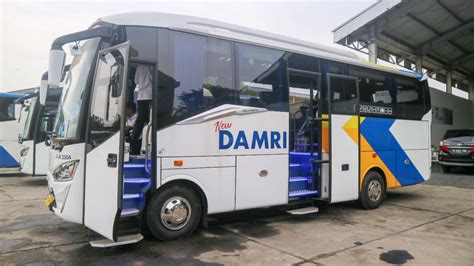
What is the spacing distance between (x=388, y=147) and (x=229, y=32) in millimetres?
4714

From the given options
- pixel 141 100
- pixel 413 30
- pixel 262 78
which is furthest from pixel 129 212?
pixel 413 30

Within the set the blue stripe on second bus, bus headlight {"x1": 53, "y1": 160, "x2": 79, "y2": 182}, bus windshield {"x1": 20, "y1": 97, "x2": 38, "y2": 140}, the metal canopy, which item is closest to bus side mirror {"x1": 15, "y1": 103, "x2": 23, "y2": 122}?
bus windshield {"x1": 20, "y1": 97, "x2": 38, "y2": 140}

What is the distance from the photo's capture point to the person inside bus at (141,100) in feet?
18.5

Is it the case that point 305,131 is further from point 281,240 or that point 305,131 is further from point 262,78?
point 281,240

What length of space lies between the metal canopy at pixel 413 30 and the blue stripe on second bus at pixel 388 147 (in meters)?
7.78

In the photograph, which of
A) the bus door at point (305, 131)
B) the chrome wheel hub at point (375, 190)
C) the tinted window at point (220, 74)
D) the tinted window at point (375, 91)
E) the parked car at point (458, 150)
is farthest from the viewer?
the parked car at point (458, 150)

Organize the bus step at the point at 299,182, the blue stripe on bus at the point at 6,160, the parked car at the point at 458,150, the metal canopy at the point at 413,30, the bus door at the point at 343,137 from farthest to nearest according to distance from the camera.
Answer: the metal canopy at the point at 413,30 < the parked car at the point at 458,150 < the blue stripe on bus at the point at 6,160 < the bus door at the point at 343,137 < the bus step at the point at 299,182

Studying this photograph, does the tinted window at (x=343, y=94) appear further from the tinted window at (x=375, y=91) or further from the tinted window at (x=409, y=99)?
the tinted window at (x=409, y=99)

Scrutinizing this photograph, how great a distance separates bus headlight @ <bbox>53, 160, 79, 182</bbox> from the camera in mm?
5023

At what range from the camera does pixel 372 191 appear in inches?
328

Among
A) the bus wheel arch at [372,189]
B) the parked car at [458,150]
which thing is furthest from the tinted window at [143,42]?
the parked car at [458,150]

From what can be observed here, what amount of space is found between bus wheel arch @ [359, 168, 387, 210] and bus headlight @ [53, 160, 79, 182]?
564 cm

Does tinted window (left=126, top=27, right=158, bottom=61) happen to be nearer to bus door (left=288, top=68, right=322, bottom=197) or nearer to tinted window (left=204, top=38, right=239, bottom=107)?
tinted window (left=204, top=38, right=239, bottom=107)

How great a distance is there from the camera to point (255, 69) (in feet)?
20.9
